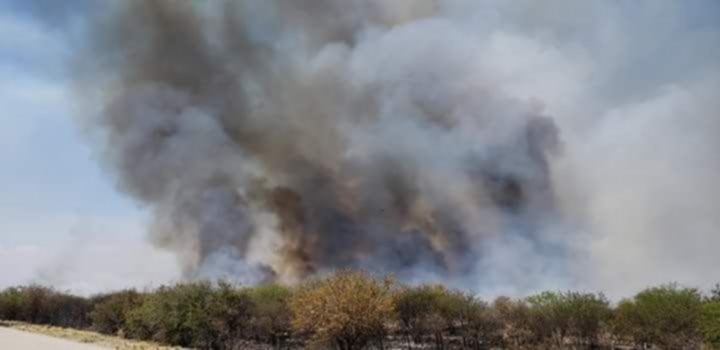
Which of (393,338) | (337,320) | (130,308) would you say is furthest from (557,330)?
(130,308)

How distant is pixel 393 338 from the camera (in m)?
80.4

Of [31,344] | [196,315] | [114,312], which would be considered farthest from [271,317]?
[31,344]

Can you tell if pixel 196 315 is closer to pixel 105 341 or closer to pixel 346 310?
pixel 105 341

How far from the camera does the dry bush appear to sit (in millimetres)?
45719

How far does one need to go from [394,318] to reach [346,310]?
20963mm

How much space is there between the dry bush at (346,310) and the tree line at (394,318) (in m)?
0.08

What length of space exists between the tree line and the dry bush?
0.27ft

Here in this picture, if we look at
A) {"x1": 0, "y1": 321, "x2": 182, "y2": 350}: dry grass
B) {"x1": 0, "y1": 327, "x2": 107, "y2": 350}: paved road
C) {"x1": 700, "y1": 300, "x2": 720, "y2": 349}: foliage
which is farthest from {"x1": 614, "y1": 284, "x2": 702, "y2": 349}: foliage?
{"x1": 0, "y1": 327, "x2": 107, "y2": 350}: paved road

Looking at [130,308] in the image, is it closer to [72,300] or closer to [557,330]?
[72,300]

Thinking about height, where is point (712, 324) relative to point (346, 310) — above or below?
below

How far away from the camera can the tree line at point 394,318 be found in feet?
154

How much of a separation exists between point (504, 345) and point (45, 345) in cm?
4922

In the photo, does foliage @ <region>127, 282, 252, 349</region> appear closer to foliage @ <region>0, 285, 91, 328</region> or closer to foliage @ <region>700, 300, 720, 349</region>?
foliage @ <region>700, 300, 720, 349</region>

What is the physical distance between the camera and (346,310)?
4591 centimetres
